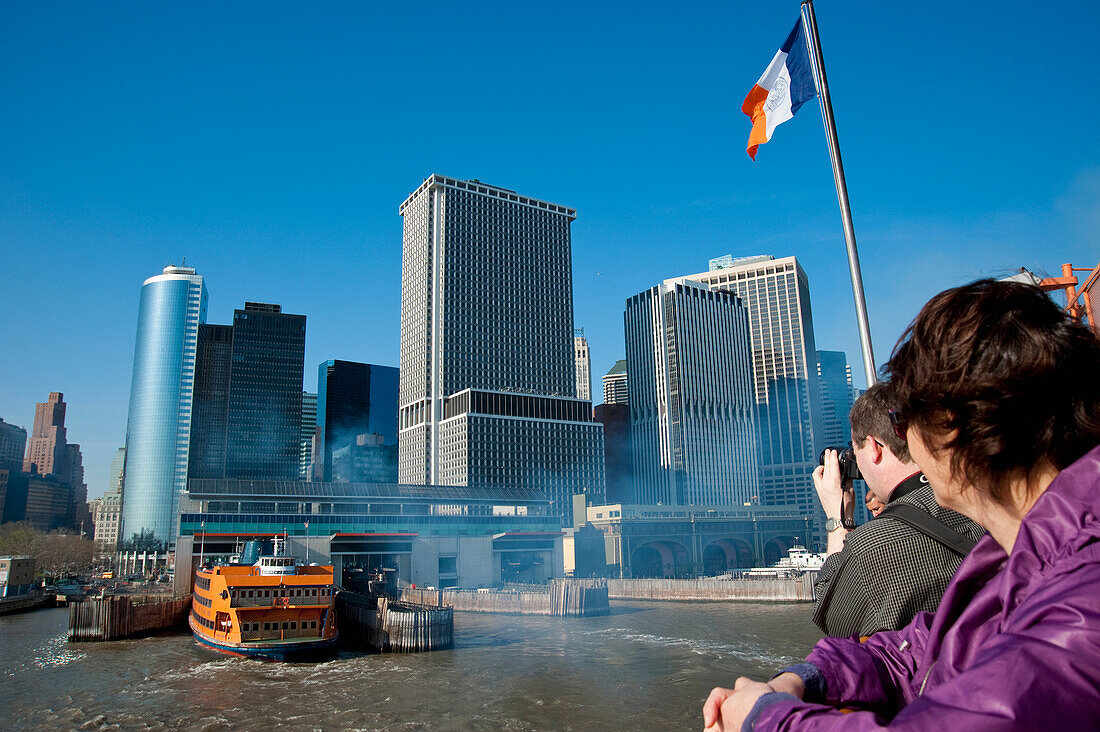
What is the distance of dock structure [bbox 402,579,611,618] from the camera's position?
5731 centimetres

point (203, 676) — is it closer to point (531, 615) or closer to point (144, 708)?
point (144, 708)

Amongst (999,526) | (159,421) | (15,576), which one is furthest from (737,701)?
(159,421)

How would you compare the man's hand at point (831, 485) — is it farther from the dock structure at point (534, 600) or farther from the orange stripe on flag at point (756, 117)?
the dock structure at point (534, 600)

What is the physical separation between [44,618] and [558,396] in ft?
375

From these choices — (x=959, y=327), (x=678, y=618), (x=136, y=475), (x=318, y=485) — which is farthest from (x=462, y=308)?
(x=959, y=327)

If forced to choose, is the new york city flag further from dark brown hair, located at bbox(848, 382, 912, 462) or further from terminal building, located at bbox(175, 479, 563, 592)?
terminal building, located at bbox(175, 479, 563, 592)

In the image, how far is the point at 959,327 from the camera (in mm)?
1932

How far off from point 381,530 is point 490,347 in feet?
290

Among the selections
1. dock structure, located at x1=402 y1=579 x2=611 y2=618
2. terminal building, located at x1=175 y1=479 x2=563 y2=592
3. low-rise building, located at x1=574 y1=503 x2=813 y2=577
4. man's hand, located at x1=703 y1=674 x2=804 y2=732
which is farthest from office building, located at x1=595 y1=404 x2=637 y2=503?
man's hand, located at x1=703 y1=674 x2=804 y2=732

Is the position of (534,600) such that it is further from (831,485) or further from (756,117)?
(831,485)

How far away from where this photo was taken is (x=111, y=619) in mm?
46188

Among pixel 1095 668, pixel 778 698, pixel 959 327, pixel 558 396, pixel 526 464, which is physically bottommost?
pixel 778 698

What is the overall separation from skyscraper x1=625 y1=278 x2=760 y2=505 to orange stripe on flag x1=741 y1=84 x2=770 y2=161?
6429 inches

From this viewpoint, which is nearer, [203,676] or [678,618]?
[203,676]
